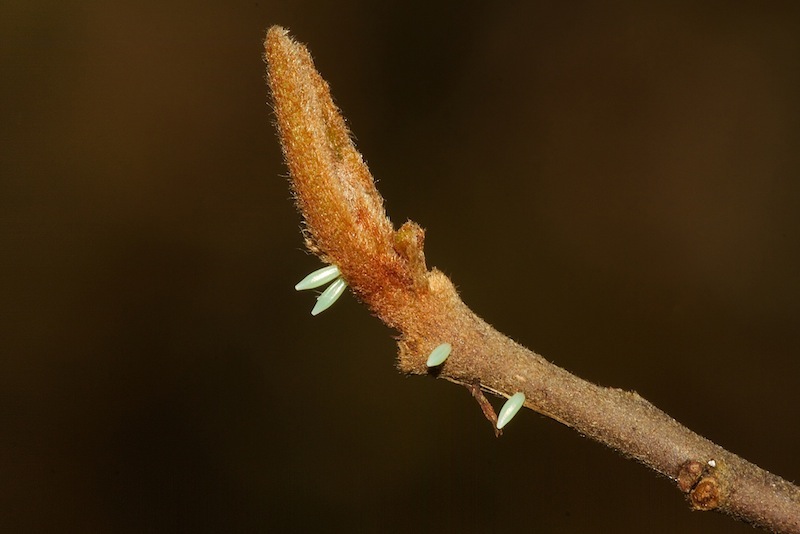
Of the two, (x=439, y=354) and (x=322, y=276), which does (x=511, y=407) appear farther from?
(x=322, y=276)

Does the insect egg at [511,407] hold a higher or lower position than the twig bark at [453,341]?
lower

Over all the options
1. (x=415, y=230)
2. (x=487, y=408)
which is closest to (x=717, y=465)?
(x=487, y=408)

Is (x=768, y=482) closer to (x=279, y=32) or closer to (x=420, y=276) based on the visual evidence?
(x=420, y=276)

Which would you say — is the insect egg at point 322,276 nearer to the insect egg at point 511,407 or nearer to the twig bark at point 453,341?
the twig bark at point 453,341

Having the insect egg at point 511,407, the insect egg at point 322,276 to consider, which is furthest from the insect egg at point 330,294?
the insect egg at point 511,407

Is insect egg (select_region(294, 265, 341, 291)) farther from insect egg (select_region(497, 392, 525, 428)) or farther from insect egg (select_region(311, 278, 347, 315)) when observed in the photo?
insect egg (select_region(497, 392, 525, 428))

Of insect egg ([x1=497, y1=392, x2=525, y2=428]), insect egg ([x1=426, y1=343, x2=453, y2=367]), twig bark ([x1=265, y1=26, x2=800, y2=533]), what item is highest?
twig bark ([x1=265, y1=26, x2=800, y2=533])

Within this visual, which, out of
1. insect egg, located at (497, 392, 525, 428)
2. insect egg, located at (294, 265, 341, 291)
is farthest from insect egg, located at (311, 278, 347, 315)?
insect egg, located at (497, 392, 525, 428)

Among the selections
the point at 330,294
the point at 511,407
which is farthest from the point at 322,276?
the point at 511,407
